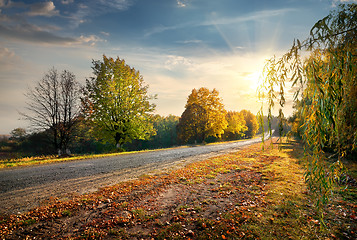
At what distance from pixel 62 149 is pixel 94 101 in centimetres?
837

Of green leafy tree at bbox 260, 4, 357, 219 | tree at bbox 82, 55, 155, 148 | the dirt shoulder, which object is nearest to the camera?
green leafy tree at bbox 260, 4, 357, 219

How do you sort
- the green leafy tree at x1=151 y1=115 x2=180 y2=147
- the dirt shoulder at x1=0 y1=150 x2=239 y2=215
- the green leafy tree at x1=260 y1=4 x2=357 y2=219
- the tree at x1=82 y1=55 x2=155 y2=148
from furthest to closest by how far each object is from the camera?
the green leafy tree at x1=151 y1=115 x2=180 y2=147 < the tree at x1=82 y1=55 x2=155 y2=148 < the dirt shoulder at x1=0 y1=150 x2=239 y2=215 < the green leafy tree at x1=260 y1=4 x2=357 y2=219

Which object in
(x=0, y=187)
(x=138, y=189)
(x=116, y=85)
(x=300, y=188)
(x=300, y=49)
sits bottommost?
(x=300, y=188)

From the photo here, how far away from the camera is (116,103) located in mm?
23062

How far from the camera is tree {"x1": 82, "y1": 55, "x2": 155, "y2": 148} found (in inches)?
872

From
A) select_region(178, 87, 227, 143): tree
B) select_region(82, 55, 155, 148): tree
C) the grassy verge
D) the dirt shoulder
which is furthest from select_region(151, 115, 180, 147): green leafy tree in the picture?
the grassy verge

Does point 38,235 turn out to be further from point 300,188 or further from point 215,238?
point 300,188

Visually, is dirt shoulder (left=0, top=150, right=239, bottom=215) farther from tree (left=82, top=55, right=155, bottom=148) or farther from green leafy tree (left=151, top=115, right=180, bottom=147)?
green leafy tree (left=151, top=115, right=180, bottom=147)

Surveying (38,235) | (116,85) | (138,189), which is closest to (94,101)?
(116,85)

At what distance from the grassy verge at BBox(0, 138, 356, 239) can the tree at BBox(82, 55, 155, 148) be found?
16186 millimetres

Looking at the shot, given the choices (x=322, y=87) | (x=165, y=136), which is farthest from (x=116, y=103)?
(x=165, y=136)

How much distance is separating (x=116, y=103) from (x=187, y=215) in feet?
67.3

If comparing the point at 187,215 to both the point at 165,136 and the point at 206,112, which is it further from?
the point at 165,136

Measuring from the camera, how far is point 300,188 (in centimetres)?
747
